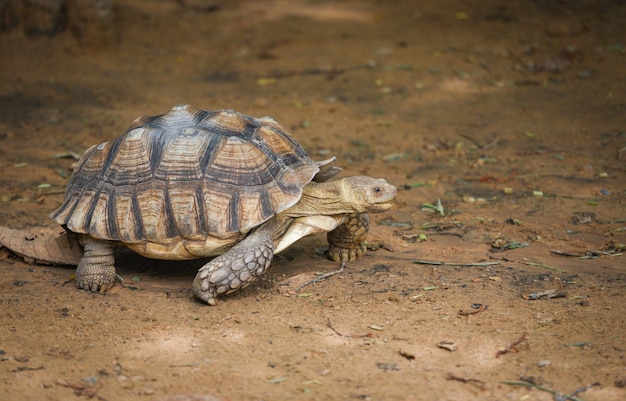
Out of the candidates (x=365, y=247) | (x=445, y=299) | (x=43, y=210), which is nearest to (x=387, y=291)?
(x=445, y=299)

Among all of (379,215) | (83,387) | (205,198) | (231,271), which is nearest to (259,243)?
(231,271)

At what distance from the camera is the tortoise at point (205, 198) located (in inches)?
173

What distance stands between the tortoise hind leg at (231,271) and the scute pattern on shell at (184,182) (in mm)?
141

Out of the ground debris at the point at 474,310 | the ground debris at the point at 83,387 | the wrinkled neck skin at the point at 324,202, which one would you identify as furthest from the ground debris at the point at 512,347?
the ground debris at the point at 83,387

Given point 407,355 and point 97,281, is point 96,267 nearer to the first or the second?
point 97,281

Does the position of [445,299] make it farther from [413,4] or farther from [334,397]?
[413,4]

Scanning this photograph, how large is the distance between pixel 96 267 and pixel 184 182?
2.40 feet

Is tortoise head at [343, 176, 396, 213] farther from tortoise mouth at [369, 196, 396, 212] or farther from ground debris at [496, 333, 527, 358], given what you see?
ground debris at [496, 333, 527, 358]

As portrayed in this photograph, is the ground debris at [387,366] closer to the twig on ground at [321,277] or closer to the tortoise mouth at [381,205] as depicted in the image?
the twig on ground at [321,277]

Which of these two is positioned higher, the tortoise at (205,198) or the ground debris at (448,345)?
the tortoise at (205,198)

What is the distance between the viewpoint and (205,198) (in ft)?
14.4

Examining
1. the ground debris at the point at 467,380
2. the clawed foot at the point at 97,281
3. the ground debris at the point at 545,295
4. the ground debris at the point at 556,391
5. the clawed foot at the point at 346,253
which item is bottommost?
the clawed foot at the point at 346,253

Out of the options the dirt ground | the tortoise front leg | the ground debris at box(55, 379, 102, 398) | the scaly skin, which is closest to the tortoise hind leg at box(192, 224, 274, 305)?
the scaly skin

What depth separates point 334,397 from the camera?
10.9 feet
